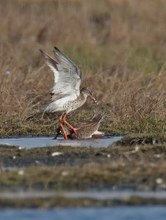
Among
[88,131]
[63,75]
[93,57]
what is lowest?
[93,57]

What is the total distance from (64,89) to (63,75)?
37cm

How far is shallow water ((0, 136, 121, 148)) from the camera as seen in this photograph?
14.6 m

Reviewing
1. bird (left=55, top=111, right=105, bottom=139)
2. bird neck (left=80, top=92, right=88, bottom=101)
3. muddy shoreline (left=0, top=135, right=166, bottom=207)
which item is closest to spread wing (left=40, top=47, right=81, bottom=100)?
bird neck (left=80, top=92, right=88, bottom=101)

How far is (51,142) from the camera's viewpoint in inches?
591

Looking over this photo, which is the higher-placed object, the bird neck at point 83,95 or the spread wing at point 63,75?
the spread wing at point 63,75

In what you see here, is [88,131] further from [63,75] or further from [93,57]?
[93,57]

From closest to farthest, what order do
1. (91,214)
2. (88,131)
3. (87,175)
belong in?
(91,214) → (87,175) → (88,131)

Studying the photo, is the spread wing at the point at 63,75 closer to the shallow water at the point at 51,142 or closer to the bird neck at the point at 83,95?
the bird neck at the point at 83,95

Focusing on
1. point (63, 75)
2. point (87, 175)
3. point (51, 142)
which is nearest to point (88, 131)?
point (51, 142)

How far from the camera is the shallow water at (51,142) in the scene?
14572mm

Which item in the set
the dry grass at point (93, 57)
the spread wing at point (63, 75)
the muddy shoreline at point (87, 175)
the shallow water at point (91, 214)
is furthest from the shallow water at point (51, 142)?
Answer: the shallow water at point (91, 214)

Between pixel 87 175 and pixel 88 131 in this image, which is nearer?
pixel 87 175

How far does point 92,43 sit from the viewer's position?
25.8 meters

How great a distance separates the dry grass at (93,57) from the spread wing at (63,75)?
605mm
